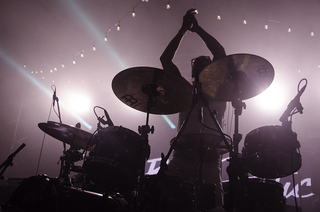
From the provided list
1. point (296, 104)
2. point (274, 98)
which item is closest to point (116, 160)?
point (296, 104)

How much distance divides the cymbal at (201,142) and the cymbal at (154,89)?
438 millimetres

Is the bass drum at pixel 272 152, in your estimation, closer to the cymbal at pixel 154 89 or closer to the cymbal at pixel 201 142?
the cymbal at pixel 201 142

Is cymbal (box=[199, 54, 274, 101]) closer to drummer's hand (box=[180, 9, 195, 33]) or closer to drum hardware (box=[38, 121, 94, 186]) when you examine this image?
drummer's hand (box=[180, 9, 195, 33])

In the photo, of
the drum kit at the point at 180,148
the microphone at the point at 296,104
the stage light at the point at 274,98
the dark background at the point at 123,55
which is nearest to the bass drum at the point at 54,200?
the drum kit at the point at 180,148

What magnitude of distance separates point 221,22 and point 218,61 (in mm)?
6026

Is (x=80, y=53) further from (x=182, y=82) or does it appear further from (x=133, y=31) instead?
(x=182, y=82)

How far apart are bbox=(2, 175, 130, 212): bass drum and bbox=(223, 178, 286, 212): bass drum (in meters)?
1.10

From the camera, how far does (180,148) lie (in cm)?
265

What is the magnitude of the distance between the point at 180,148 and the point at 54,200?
4.73ft

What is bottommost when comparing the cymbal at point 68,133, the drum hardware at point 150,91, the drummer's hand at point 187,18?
the cymbal at point 68,133

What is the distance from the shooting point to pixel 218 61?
2197 millimetres

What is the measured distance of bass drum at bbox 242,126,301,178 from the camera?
6.69 feet

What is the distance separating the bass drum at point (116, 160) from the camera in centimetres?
213

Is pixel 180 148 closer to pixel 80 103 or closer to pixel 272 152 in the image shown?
pixel 272 152
